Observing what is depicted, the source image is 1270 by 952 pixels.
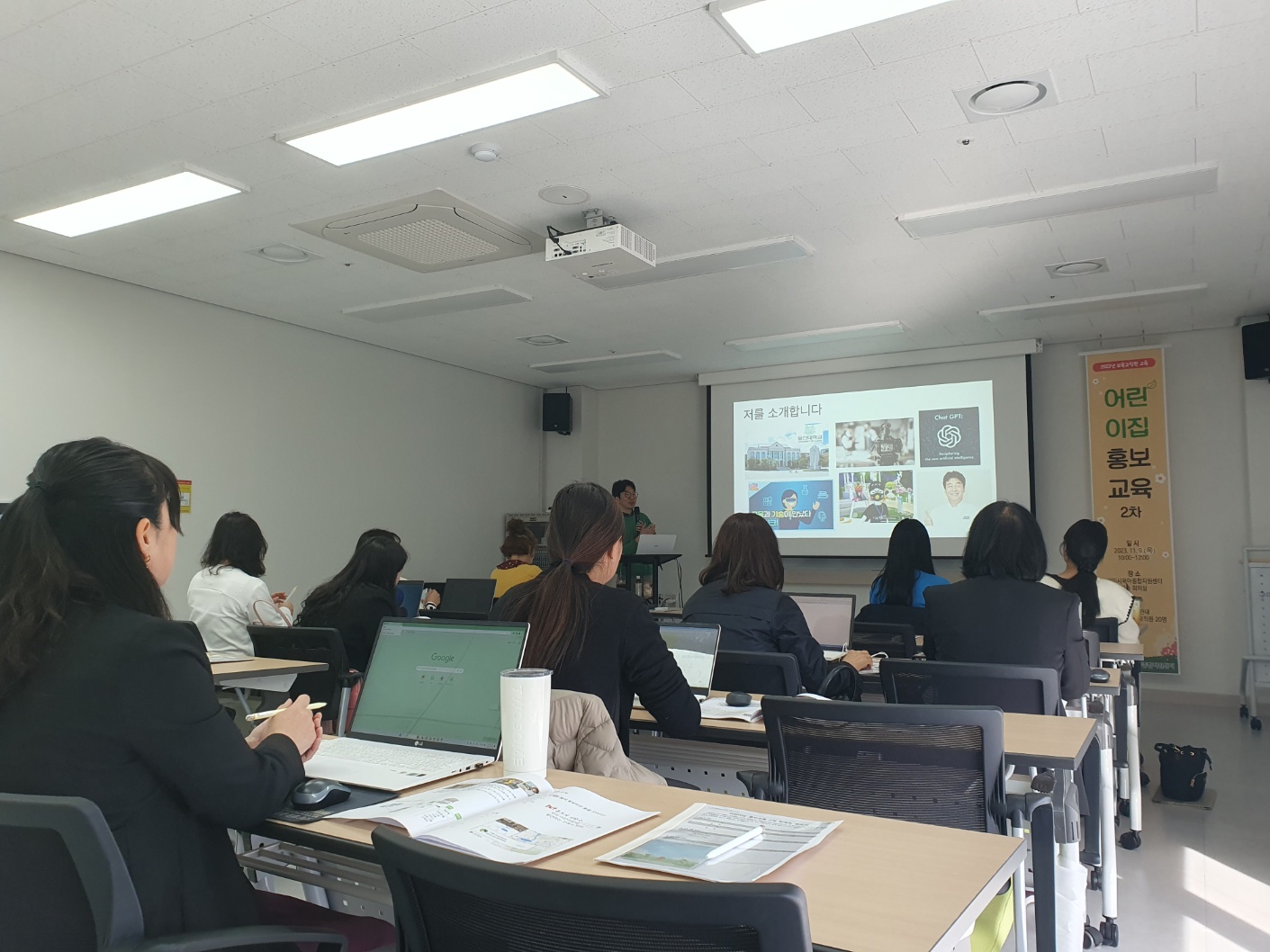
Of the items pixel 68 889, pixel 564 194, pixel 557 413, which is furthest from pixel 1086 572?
pixel 557 413

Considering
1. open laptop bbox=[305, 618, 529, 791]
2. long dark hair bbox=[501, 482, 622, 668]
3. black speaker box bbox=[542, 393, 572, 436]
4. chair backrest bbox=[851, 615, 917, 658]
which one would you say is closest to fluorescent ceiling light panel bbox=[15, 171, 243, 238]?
long dark hair bbox=[501, 482, 622, 668]

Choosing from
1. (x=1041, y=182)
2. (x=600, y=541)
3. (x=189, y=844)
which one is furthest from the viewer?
(x=1041, y=182)

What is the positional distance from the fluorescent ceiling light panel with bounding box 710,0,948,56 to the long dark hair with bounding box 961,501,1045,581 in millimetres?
1568

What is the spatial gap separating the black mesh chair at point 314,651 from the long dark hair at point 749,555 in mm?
1482

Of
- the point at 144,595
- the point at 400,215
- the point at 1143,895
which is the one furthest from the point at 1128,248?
the point at 144,595

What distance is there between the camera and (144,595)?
132 centimetres

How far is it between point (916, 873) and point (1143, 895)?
2.54 metres

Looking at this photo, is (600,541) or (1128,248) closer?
(600,541)

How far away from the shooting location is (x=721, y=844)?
1128 mm

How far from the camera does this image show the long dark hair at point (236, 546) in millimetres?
4012

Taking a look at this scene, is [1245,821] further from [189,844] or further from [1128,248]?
[189,844]

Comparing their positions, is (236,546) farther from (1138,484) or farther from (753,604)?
(1138,484)

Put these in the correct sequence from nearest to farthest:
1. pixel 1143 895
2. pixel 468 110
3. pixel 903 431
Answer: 1. pixel 1143 895
2. pixel 468 110
3. pixel 903 431

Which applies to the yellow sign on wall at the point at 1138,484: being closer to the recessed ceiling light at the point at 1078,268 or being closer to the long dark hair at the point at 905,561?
the recessed ceiling light at the point at 1078,268
